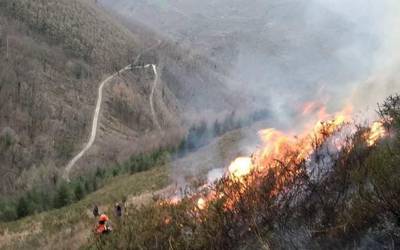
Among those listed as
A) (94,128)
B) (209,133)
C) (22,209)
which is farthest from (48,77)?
(22,209)

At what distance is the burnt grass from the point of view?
776 centimetres

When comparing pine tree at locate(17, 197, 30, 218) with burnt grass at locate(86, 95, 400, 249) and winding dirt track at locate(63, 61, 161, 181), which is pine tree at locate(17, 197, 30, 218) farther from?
burnt grass at locate(86, 95, 400, 249)

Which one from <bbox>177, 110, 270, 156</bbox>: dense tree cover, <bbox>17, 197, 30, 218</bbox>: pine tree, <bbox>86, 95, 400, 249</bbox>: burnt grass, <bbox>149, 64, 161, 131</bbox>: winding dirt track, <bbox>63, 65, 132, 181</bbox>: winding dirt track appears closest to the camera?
<bbox>86, 95, 400, 249</bbox>: burnt grass

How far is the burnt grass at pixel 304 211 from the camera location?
7.76 metres

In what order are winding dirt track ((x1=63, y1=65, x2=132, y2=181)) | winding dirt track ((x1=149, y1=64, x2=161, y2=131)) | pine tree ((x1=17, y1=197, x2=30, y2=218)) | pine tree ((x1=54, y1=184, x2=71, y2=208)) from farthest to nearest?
winding dirt track ((x1=149, y1=64, x2=161, y2=131)) → winding dirt track ((x1=63, y1=65, x2=132, y2=181)) → pine tree ((x1=17, y1=197, x2=30, y2=218)) → pine tree ((x1=54, y1=184, x2=71, y2=208))

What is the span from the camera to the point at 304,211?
30.0ft

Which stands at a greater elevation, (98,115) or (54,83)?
(54,83)

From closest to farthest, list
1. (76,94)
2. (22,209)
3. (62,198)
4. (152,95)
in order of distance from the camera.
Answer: (62,198) < (22,209) < (76,94) < (152,95)

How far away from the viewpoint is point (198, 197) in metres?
13.0

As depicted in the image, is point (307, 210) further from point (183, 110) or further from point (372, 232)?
point (183, 110)

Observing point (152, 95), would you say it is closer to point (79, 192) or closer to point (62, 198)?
point (79, 192)

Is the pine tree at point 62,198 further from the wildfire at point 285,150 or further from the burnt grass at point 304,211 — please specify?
the burnt grass at point 304,211

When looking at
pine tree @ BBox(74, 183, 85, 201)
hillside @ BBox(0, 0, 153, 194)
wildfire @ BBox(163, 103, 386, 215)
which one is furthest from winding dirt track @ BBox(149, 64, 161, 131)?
wildfire @ BBox(163, 103, 386, 215)

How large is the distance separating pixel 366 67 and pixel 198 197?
13471 mm
